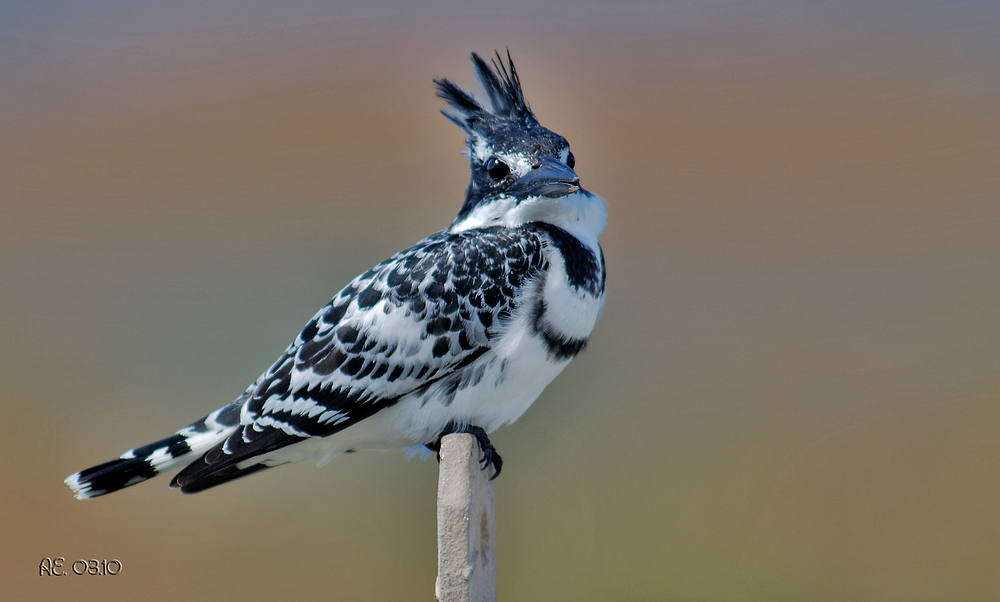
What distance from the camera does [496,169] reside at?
6.55ft

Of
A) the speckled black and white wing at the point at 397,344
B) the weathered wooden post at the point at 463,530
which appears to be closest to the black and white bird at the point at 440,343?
the speckled black and white wing at the point at 397,344

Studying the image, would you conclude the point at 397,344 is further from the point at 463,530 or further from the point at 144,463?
the point at 144,463

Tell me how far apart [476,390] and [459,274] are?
282mm

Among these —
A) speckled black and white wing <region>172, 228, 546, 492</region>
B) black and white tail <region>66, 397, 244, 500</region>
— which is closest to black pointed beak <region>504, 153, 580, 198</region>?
speckled black and white wing <region>172, 228, 546, 492</region>

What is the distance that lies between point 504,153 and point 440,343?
52cm

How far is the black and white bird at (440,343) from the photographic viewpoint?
1861 millimetres

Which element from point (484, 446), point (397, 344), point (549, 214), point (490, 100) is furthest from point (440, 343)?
point (490, 100)

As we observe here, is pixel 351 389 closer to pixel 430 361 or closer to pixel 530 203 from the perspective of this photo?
pixel 430 361

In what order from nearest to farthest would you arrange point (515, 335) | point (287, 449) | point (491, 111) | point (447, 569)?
point (447, 569) → point (515, 335) → point (287, 449) → point (491, 111)

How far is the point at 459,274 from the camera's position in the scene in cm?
188

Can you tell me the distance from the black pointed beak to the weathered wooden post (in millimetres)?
600

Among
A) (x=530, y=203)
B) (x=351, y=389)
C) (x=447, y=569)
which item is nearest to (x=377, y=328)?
(x=351, y=389)

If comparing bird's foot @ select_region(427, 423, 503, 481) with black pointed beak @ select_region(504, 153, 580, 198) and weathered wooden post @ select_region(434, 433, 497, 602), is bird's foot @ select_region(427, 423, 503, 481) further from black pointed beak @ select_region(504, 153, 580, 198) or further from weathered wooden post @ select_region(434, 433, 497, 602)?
black pointed beak @ select_region(504, 153, 580, 198)

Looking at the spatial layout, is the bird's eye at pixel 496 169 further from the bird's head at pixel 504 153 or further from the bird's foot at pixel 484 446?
the bird's foot at pixel 484 446
